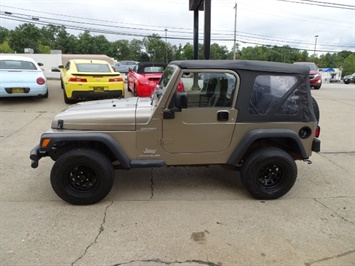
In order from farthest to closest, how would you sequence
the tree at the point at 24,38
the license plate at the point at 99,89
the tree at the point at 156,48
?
the tree at the point at 156,48 → the tree at the point at 24,38 → the license plate at the point at 99,89

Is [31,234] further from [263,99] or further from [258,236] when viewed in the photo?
[263,99]

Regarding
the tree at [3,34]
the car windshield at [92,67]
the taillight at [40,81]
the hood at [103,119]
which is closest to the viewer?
the hood at [103,119]

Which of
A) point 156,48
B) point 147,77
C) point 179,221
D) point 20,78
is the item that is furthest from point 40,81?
point 156,48

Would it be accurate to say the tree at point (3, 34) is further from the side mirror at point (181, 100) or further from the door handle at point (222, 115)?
the door handle at point (222, 115)

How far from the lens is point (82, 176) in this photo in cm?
353

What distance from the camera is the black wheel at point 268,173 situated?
3658mm

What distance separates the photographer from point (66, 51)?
73.1 metres

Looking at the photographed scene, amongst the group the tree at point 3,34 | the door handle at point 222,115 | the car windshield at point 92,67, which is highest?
the tree at point 3,34

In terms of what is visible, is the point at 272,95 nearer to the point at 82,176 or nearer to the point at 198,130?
the point at 198,130

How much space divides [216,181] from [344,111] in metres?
7.95

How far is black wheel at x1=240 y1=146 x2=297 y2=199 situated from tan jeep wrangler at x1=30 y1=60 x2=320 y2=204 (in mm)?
13

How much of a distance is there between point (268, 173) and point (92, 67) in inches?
294

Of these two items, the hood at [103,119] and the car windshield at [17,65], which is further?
the car windshield at [17,65]

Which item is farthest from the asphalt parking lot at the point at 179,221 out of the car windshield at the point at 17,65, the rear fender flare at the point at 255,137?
the car windshield at the point at 17,65
